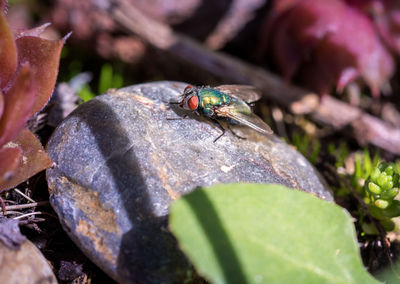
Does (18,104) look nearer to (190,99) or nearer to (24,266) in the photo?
(24,266)

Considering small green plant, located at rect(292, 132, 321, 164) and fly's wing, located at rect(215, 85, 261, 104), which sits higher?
fly's wing, located at rect(215, 85, 261, 104)

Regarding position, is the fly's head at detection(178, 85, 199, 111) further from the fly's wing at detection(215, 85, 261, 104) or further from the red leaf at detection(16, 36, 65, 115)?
the red leaf at detection(16, 36, 65, 115)

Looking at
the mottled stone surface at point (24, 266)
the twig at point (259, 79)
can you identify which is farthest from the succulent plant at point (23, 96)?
the twig at point (259, 79)

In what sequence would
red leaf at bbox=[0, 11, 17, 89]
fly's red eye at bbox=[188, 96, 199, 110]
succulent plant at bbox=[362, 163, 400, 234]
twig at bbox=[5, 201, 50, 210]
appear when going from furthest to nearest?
fly's red eye at bbox=[188, 96, 199, 110] < succulent plant at bbox=[362, 163, 400, 234] < twig at bbox=[5, 201, 50, 210] < red leaf at bbox=[0, 11, 17, 89]

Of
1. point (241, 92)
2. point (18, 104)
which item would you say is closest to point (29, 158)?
point (18, 104)

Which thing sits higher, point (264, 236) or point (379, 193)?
point (264, 236)

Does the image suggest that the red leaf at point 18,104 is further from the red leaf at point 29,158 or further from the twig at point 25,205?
the twig at point 25,205

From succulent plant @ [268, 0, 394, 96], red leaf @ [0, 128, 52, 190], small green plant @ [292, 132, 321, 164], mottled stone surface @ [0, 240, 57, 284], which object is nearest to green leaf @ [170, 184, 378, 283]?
mottled stone surface @ [0, 240, 57, 284]
